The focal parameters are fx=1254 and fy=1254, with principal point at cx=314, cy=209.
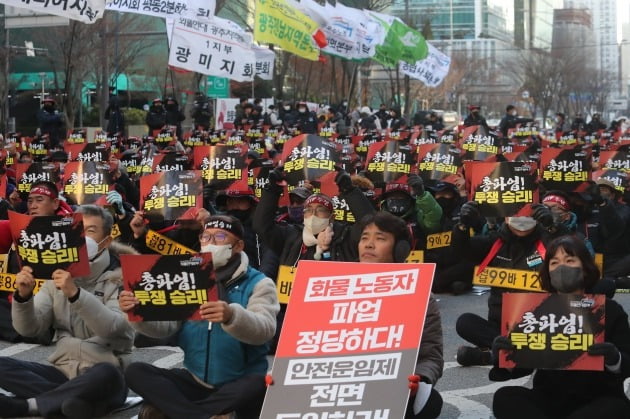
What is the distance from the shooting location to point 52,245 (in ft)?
22.4

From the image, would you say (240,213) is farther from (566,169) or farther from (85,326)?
(566,169)

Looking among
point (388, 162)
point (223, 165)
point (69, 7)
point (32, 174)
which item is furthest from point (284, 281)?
point (69, 7)

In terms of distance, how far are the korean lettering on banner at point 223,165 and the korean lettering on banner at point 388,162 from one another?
2.02m

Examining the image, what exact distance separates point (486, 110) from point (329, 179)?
8937 cm

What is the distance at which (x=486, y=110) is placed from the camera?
99.5 meters

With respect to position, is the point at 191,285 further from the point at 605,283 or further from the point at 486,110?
the point at 486,110

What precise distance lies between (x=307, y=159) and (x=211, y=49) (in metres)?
8.05

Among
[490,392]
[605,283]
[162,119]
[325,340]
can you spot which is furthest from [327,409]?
[162,119]

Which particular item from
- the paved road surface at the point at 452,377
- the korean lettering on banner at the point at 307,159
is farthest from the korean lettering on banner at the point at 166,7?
the paved road surface at the point at 452,377

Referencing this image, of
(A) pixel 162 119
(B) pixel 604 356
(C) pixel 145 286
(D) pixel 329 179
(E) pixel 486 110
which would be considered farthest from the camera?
(E) pixel 486 110

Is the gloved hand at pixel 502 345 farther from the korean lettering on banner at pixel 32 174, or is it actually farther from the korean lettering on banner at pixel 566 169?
the korean lettering on banner at pixel 32 174

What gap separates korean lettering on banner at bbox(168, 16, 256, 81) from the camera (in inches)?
773

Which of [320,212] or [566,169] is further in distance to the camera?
[566,169]

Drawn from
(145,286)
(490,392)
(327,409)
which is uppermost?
(145,286)
